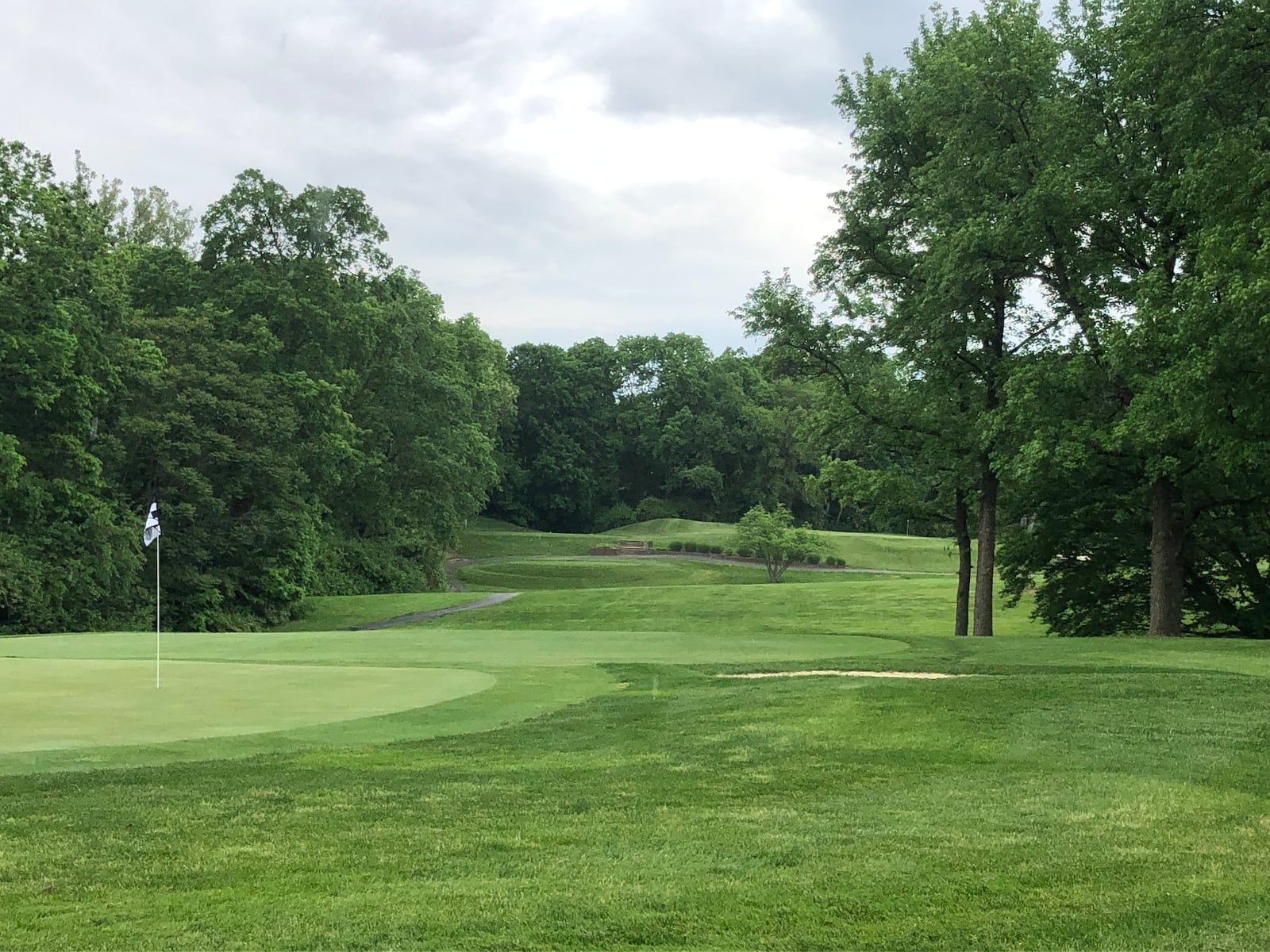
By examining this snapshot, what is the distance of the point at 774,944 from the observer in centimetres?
415

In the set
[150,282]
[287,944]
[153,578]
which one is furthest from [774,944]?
[150,282]

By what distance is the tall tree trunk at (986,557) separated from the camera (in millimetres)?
23562

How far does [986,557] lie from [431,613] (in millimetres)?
19968

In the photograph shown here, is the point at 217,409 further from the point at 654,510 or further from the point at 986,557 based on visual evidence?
the point at 654,510

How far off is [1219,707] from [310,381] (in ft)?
113

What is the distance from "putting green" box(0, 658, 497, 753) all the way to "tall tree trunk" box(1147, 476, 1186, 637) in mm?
14285

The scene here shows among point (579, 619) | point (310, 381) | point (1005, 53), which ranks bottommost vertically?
point (579, 619)

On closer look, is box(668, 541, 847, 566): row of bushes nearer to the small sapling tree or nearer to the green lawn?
the small sapling tree

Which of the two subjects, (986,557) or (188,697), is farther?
(986,557)

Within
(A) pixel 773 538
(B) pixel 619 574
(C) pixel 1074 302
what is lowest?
(B) pixel 619 574

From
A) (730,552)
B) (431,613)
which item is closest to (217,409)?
(431,613)

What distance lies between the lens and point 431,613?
3609 centimetres

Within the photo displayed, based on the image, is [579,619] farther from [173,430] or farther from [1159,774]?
[1159,774]

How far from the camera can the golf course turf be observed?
4395mm
